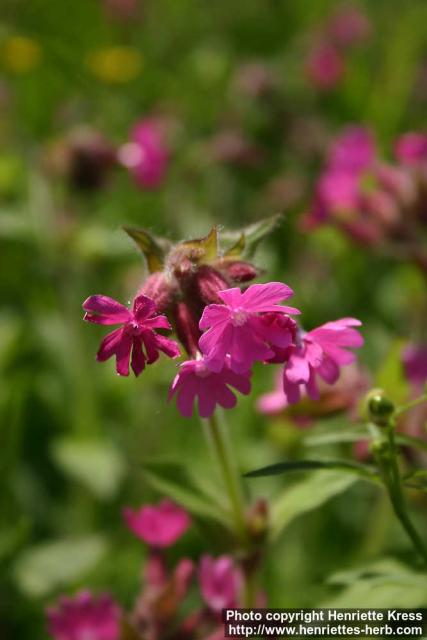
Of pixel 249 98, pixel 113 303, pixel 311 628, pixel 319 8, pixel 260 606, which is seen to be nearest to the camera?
pixel 113 303

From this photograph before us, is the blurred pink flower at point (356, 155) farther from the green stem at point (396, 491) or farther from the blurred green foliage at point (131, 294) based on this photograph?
the green stem at point (396, 491)

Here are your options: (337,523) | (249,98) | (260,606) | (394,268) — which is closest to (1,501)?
(260,606)

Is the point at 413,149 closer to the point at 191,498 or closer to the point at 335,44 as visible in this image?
Answer: the point at 191,498

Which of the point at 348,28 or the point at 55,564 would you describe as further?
the point at 348,28

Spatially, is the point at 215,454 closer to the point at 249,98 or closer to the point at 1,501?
the point at 1,501

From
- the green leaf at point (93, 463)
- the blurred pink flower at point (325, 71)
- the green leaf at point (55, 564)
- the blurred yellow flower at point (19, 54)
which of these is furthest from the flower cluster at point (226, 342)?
the blurred pink flower at point (325, 71)

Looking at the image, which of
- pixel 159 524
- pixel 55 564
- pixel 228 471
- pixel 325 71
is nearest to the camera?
pixel 228 471

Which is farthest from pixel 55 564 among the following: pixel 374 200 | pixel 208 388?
pixel 374 200
